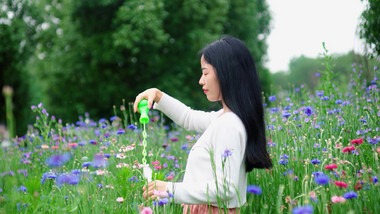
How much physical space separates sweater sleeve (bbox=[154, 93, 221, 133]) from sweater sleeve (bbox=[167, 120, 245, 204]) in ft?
1.91

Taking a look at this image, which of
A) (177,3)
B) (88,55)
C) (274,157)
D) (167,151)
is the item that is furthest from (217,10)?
(274,157)

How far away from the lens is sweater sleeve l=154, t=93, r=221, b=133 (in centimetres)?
243

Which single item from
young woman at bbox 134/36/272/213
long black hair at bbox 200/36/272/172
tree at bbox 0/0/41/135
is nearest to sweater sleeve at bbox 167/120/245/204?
young woman at bbox 134/36/272/213

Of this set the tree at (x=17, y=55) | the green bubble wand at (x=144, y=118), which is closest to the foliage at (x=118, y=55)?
the tree at (x=17, y=55)

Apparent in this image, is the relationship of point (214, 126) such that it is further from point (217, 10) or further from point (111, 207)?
point (217, 10)

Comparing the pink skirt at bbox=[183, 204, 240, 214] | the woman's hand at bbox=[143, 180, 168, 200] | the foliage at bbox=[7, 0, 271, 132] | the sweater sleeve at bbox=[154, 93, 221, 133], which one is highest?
the foliage at bbox=[7, 0, 271, 132]

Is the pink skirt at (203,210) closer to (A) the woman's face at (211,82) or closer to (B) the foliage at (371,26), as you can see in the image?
(A) the woman's face at (211,82)

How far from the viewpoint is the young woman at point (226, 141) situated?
1765 mm

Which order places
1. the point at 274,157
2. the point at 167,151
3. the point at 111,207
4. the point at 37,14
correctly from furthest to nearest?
the point at 37,14 < the point at 167,151 < the point at 274,157 < the point at 111,207

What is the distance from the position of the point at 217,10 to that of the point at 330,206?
12592 millimetres

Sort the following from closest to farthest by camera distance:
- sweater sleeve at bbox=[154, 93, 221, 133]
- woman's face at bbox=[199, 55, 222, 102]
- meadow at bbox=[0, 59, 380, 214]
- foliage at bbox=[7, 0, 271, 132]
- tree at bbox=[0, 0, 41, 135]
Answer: meadow at bbox=[0, 59, 380, 214], woman's face at bbox=[199, 55, 222, 102], sweater sleeve at bbox=[154, 93, 221, 133], foliage at bbox=[7, 0, 271, 132], tree at bbox=[0, 0, 41, 135]

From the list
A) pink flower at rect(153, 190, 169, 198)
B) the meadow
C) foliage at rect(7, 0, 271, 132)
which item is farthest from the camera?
foliage at rect(7, 0, 271, 132)

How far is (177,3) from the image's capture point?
1348 centimetres

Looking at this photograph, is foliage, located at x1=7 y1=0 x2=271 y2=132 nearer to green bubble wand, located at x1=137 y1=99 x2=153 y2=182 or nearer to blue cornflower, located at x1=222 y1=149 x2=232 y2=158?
green bubble wand, located at x1=137 y1=99 x2=153 y2=182
